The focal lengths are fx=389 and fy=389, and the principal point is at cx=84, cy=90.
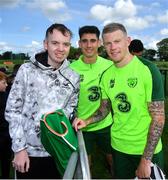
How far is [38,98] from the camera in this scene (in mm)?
3162

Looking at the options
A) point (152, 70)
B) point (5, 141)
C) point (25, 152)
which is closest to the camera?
point (25, 152)

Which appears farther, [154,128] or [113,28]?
[113,28]

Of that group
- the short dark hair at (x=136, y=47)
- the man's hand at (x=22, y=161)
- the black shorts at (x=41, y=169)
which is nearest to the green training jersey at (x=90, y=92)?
the black shorts at (x=41, y=169)

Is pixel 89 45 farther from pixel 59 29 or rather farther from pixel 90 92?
pixel 59 29

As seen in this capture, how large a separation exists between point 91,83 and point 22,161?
2159 mm

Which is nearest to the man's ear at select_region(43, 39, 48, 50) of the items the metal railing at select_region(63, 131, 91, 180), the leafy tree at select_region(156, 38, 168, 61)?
the metal railing at select_region(63, 131, 91, 180)

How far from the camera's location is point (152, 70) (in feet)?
10.9

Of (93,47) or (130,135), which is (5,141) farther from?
(130,135)

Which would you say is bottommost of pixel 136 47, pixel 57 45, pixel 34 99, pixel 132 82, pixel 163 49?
pixel 34 99

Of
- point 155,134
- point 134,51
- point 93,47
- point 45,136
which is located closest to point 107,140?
point 93,47

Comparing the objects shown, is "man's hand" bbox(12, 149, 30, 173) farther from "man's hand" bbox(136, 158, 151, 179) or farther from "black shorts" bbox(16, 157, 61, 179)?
"man's hand" bbox(136, 158, 151, 179)

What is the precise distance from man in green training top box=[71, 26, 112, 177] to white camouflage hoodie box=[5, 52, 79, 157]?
1748 mm

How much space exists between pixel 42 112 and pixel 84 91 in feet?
6.37

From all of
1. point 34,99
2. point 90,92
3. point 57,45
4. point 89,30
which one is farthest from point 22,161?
point 89,30
